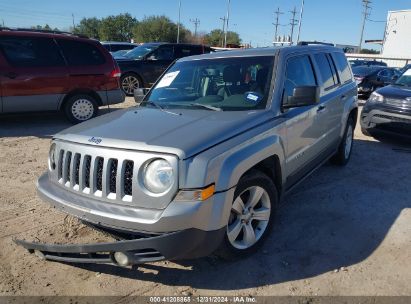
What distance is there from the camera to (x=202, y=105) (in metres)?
3.96

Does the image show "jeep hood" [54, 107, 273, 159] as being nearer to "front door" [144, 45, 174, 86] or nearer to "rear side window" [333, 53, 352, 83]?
"rear side window" [333, 53, 352, 83]

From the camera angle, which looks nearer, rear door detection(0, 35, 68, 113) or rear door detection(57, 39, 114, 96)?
rear door detection(0, 35, 68, 113)

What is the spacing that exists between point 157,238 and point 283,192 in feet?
5.34

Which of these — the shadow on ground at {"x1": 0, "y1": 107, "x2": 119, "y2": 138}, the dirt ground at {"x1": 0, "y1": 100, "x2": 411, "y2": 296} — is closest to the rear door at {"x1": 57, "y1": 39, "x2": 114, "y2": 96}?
the shadow on ground at {"x1": 0, "y1": 107, "x2": 119, "y2": 138}

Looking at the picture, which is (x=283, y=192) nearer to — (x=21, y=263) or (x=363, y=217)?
(x=363, y=217)

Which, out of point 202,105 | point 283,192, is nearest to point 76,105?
point 202,105

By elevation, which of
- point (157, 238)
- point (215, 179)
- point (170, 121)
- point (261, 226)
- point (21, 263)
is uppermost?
point (170, 121)

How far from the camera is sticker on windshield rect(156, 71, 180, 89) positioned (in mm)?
4594

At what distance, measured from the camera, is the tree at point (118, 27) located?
81312 millimetres

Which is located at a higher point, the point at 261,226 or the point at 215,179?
the point at 215,179

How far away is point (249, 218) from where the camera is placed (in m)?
3.48

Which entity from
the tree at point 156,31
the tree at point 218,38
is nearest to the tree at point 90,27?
the tree at point 156,31

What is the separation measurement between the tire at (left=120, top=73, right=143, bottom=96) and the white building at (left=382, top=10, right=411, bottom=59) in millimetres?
45801

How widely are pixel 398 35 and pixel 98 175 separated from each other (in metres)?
57.2
